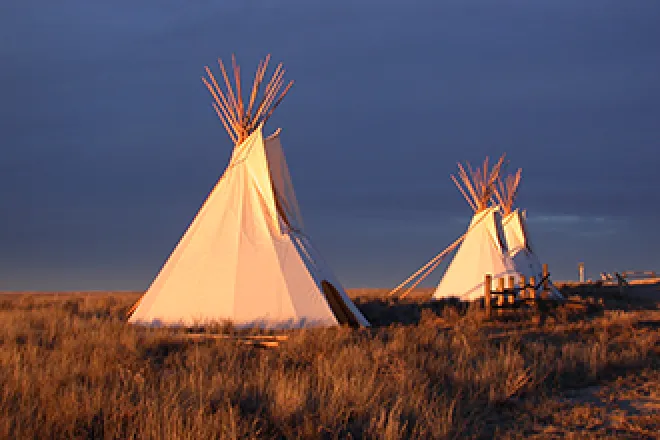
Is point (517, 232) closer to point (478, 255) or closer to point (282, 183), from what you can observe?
point (478, 255)

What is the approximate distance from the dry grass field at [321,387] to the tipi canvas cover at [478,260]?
33.6 feet

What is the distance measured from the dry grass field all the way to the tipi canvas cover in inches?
403

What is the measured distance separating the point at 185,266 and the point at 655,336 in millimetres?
8277

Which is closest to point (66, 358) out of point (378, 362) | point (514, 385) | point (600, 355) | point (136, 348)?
point (136, 348)

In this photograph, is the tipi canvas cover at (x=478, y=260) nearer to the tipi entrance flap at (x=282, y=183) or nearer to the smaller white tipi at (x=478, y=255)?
the smaller white tipi at (x=478, y=255)

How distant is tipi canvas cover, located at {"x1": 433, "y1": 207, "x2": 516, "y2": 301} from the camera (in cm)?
1970

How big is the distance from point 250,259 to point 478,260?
10.8 m

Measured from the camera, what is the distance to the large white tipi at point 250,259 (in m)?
10.8

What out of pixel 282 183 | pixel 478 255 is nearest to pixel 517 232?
pixel 478 255

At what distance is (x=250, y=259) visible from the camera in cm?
1120

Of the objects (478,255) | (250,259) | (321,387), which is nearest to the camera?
(321,387)

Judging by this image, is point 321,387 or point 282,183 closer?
point 321,387

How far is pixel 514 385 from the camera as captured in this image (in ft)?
19.5

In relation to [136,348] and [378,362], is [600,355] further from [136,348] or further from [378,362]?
[136,348]
